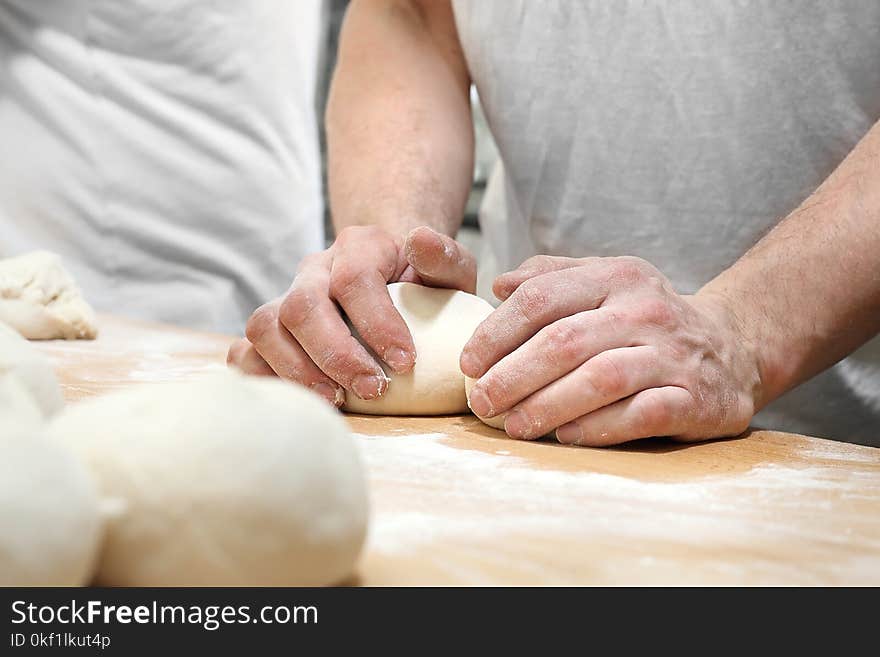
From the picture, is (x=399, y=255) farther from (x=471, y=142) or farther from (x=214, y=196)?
(x=214, y=196)

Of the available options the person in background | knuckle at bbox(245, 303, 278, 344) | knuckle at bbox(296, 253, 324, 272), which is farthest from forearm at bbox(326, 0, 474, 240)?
knuckle at bbox(245, 303, 278, 344)

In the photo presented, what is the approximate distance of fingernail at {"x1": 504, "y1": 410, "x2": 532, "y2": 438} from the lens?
125 cm

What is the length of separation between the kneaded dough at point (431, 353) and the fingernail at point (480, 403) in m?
0.15

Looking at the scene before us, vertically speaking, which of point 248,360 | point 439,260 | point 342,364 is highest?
point 439,260

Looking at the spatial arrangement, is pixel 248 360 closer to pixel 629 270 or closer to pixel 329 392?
pixel 329 392

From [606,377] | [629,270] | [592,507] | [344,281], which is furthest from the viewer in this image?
[344,281]

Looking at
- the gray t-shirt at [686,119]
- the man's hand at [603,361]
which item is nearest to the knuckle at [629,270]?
the man's hand at [603,361]

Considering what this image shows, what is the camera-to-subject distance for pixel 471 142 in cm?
222

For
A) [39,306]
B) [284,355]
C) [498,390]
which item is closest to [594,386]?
[498,390]

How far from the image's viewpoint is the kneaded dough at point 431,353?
1.41 meters

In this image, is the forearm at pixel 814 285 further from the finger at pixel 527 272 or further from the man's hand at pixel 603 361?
the finger at pixel 527 272

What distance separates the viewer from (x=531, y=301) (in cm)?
127

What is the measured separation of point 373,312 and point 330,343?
8 cm
